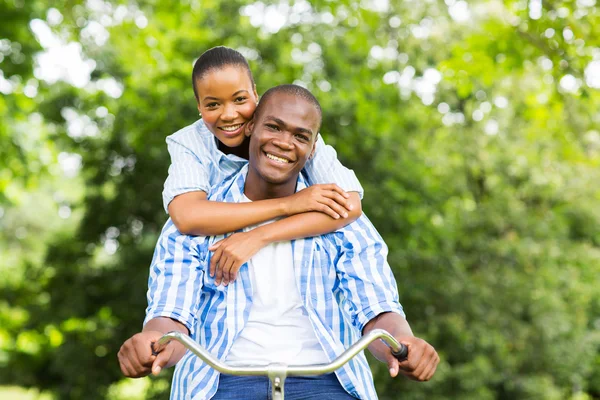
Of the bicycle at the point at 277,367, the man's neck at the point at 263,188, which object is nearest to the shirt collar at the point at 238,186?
the man's neck at the point at 263,188

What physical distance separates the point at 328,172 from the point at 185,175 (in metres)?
0.50

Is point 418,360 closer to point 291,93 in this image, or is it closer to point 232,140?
point 291,93

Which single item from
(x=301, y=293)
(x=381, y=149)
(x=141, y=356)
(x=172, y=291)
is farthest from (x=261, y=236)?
(x=381, y=149)

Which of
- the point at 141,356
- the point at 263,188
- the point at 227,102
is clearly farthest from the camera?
the point at 227,102

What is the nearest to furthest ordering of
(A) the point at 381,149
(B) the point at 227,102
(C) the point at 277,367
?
(C) the point at 277,367 → (B) the point at 227,102 → (A) the point at 381,149

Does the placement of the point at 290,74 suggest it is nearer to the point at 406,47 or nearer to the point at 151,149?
the point at 151,149

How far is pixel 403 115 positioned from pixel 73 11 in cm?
Answer: 357

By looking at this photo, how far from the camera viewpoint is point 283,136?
2.48 meters

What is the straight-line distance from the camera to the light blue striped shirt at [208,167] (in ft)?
8.70

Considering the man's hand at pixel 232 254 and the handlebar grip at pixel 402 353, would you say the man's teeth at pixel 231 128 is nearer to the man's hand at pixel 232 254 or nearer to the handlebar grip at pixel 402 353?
the man's hand at pixel 232 254

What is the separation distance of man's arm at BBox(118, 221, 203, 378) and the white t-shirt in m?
0.18

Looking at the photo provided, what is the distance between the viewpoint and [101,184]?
8422 mm

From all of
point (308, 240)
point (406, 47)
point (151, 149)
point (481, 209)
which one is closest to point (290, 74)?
point (151, 149)

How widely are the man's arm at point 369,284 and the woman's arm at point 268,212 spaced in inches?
2.7
